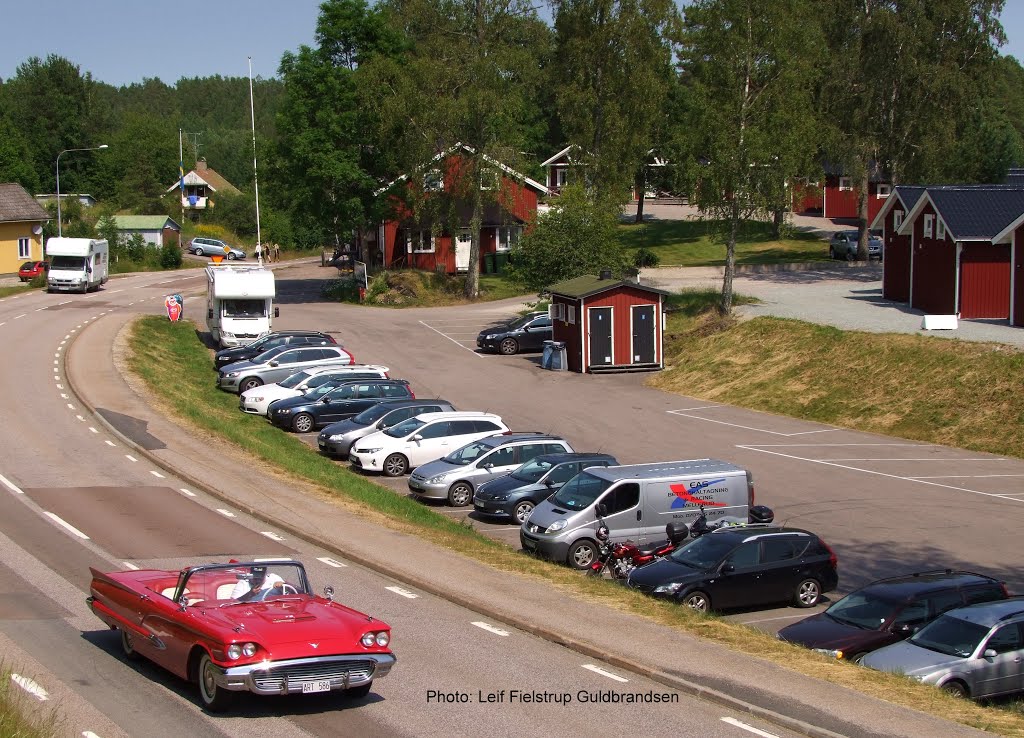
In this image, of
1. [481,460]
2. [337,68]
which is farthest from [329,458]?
[337,68]

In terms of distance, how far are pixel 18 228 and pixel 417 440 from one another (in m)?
55.1

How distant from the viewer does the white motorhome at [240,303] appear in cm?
4378

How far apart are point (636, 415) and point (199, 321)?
84.3 feet

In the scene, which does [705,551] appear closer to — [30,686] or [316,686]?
[316,686]

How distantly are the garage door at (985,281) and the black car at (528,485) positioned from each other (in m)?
24.8

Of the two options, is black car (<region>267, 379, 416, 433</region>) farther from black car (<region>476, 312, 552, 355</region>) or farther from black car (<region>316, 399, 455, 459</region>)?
black car (<region>476, 312, 552, 355</region>)

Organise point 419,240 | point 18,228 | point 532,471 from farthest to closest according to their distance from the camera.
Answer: point 18,228 < point 419,240 < point 532,471

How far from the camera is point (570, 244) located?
49219 millimetres

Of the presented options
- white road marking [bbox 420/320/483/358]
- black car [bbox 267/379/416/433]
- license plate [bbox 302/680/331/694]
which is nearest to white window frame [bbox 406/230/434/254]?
white road marking [bbox 420/320/483/358]

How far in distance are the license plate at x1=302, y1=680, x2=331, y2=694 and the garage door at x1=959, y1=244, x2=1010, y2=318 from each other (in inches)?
1521

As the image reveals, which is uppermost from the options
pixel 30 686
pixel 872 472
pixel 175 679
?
pixel 30 686

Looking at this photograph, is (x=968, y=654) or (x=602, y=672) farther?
(x=968, y=654)

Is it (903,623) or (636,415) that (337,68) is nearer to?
(636,415)

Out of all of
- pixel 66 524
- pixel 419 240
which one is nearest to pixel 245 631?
pixel 66 524
